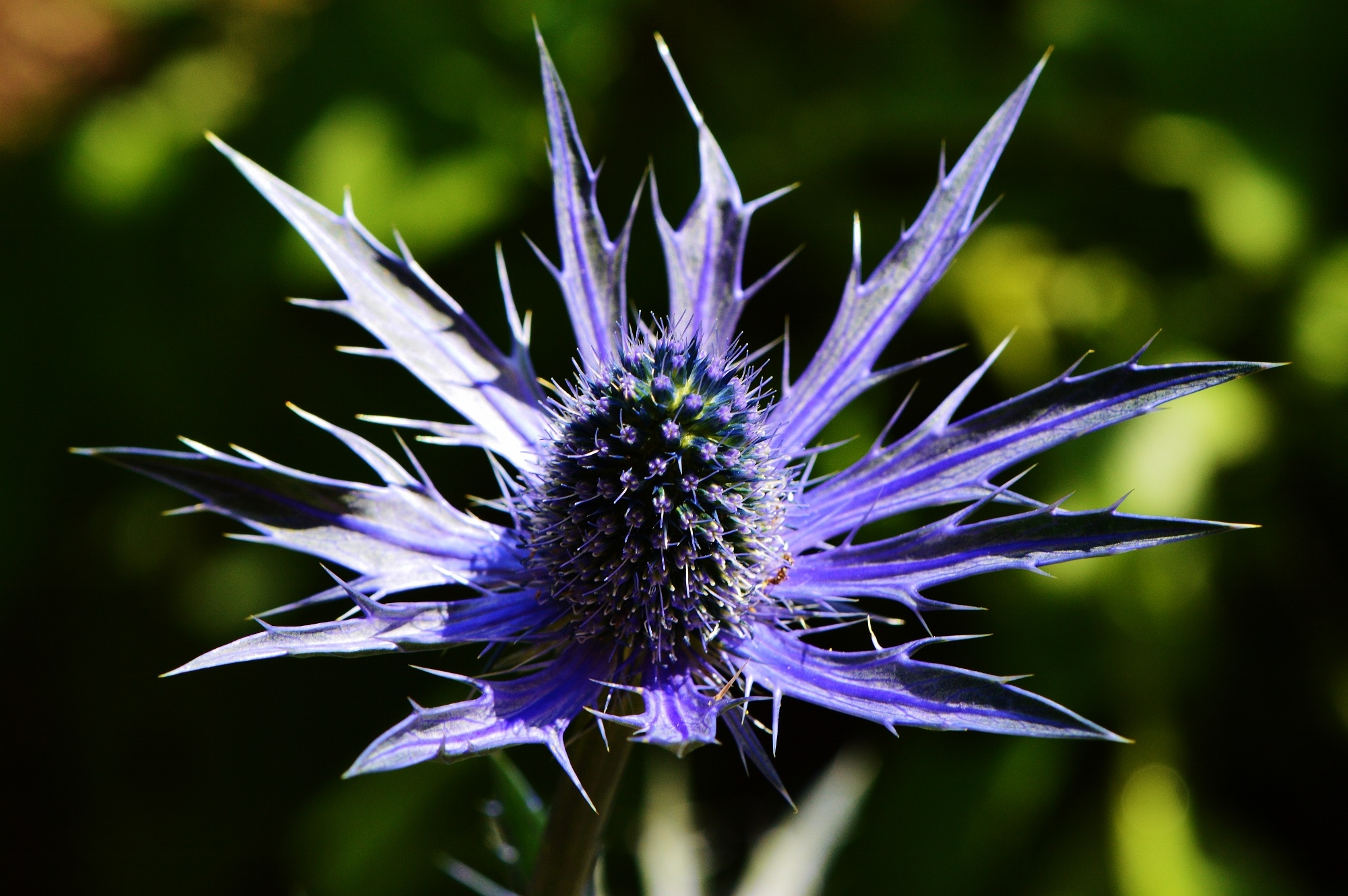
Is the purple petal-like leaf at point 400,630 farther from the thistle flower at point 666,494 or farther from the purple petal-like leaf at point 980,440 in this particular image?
the purple petal-like leaf at point 980,440

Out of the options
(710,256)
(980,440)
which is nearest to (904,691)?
(980,440)

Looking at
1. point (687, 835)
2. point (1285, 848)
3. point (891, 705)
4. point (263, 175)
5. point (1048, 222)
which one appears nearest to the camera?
point (891, 705)

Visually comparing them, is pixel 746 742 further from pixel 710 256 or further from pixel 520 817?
pixel 710 256

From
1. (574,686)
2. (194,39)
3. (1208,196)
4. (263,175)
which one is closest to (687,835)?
(574,686)

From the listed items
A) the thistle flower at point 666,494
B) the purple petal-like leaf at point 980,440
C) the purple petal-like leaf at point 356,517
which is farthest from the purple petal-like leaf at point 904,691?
the purple petal-like leaf at point 356,517

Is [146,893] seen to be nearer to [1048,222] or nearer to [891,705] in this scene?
[891,705]

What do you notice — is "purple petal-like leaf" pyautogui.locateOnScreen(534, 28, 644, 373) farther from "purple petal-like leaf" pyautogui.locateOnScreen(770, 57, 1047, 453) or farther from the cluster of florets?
"purple petal-like leaf" pyautogui.locateOnScreen(770, 57, 1047, 453)
